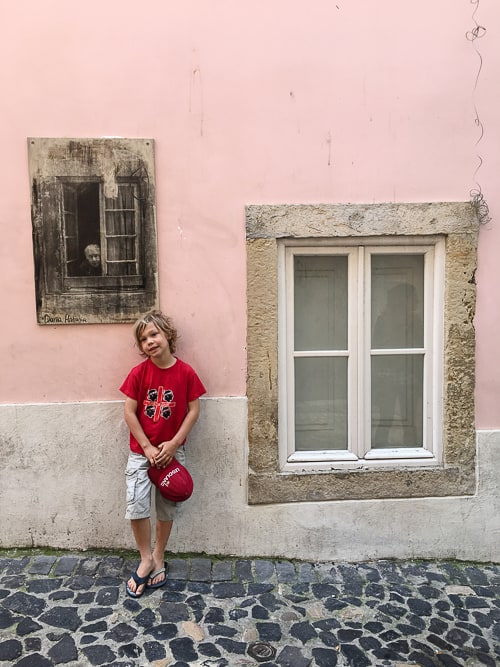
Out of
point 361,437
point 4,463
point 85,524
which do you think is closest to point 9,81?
point 4,463

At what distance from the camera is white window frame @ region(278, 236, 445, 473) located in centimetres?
377

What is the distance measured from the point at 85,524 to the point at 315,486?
59.1 inches

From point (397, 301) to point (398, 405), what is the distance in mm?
711

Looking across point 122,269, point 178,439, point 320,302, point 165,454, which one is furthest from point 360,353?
point 122,269

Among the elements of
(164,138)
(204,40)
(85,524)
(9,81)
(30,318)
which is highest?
(204,40)

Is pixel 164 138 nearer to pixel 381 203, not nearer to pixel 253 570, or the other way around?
pixel 381 203

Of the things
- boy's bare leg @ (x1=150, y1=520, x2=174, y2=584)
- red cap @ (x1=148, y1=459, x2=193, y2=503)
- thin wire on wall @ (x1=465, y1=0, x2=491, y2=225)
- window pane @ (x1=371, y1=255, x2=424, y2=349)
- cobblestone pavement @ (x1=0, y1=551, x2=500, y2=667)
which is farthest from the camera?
window pane @ (x1=371, y1=255, x2=424, y2=349)

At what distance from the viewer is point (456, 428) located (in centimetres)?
382

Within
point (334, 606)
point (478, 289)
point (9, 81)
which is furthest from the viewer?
point (478, 289)

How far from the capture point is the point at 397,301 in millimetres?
3902

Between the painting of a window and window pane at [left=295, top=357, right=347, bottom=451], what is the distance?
121 cm

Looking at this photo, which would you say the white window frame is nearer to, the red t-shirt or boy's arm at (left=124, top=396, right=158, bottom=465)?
the red t-shirt

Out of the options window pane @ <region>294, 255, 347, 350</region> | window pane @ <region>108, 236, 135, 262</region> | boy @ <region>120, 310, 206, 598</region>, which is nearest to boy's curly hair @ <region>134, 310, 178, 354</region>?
boy @ <region>120, 310, 206, 598</region>

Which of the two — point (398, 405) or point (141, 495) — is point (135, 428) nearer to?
point (141, 495)
